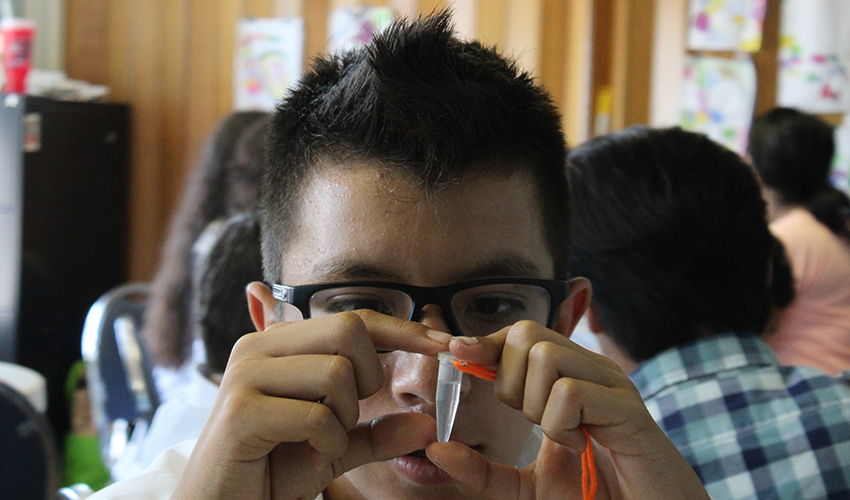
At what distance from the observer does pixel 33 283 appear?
3.61 metres

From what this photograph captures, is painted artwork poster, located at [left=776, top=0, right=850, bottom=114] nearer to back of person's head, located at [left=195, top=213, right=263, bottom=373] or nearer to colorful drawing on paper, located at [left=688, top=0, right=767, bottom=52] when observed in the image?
colorful drawing on paper, located at [left=688, top=0, right=767, bottom=52]

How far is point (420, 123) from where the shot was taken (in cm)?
99

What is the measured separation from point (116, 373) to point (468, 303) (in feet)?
7.17

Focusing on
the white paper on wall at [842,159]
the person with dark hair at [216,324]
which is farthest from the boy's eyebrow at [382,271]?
the white paper on wall at [842,159]

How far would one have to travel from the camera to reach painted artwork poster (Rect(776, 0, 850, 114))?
11.6 ft

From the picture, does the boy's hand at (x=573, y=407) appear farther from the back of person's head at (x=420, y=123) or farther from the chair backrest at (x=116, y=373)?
the chair backrest at (x=116, y=373)

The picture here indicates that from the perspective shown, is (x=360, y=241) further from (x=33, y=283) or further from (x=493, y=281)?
(x=33, y=283)

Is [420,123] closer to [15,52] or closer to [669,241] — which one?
[669,241]

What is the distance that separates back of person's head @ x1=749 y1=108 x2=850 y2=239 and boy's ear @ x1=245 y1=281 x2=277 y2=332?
2.55m

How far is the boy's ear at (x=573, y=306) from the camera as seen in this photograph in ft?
3.66

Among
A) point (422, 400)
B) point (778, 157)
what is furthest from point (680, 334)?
point (778, 157)

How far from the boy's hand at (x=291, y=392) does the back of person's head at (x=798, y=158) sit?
2688 millimetres

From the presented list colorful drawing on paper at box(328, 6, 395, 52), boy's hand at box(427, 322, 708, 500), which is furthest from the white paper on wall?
boy's hand at box(427, 322, 708, 500)

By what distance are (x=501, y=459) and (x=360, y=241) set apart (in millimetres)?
373
